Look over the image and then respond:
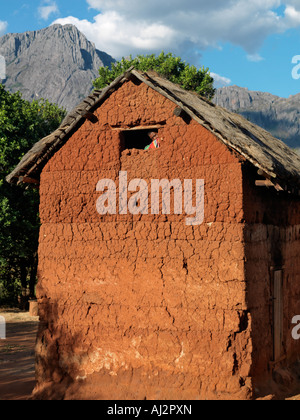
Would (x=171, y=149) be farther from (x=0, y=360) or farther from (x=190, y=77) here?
(x=190, y=77)

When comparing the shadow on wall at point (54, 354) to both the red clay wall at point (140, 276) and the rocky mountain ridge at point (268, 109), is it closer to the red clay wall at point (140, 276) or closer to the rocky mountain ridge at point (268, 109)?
the red clay wall at point (140, 276)

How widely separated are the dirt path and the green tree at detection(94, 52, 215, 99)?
1315 cm

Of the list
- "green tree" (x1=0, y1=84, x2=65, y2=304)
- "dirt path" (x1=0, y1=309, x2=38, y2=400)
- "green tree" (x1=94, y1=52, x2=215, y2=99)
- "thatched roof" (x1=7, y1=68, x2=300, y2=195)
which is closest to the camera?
"thatched roof" (x1=7, y1=68, x2=300, y2=195)

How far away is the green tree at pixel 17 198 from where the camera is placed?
17.0 meters

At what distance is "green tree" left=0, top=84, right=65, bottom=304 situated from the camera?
55.6 feet

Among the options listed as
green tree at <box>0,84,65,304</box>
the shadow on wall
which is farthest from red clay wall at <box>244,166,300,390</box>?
green tree at <box>0,84,65,304</box>

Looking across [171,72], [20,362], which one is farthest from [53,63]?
[20,362]

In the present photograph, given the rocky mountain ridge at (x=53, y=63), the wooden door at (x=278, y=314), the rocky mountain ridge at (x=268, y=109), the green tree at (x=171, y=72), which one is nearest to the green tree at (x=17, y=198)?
the green tree at (x=171, y=72)

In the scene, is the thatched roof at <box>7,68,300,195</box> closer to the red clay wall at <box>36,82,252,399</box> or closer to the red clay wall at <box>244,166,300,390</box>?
the red clay wall at <box>36,82,252,399</box>

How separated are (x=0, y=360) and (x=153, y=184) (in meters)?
7.22

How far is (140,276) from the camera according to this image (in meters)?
7.59

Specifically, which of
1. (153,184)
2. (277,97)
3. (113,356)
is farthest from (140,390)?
(277,97)

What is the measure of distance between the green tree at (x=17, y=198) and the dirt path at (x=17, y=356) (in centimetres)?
222

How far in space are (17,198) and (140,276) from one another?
11.4 meters
